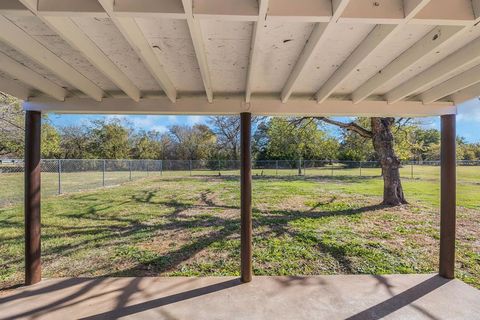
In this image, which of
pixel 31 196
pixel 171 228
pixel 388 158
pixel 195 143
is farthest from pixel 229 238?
pixel 195 143

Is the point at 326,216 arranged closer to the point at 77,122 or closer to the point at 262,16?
the point at 262,16

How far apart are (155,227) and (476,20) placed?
5901 mm

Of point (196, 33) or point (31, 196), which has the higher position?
point (196, 33)

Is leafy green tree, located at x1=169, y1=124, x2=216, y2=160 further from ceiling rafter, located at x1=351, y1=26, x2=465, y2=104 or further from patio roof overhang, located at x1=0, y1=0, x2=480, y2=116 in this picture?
ceiling rafter, located at x1=351, y1=26, x2=465, y2=104

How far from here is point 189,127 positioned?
117 feet

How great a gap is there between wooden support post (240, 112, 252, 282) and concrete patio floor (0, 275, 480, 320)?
0.68 feet

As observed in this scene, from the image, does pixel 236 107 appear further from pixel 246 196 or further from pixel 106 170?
pixel 106 170

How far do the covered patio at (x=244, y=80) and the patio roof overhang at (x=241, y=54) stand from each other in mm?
11

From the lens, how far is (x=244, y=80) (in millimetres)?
2775

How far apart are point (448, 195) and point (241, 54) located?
2.98 meters

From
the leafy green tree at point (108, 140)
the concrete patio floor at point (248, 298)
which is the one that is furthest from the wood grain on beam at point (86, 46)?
the leafy green tree at point (108, 140)

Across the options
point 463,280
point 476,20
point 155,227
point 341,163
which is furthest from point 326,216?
point 341,163

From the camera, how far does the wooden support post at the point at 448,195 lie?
327 cm

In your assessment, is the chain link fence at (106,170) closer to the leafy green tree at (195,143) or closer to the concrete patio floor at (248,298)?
the concrete patio floor at (248,298)
